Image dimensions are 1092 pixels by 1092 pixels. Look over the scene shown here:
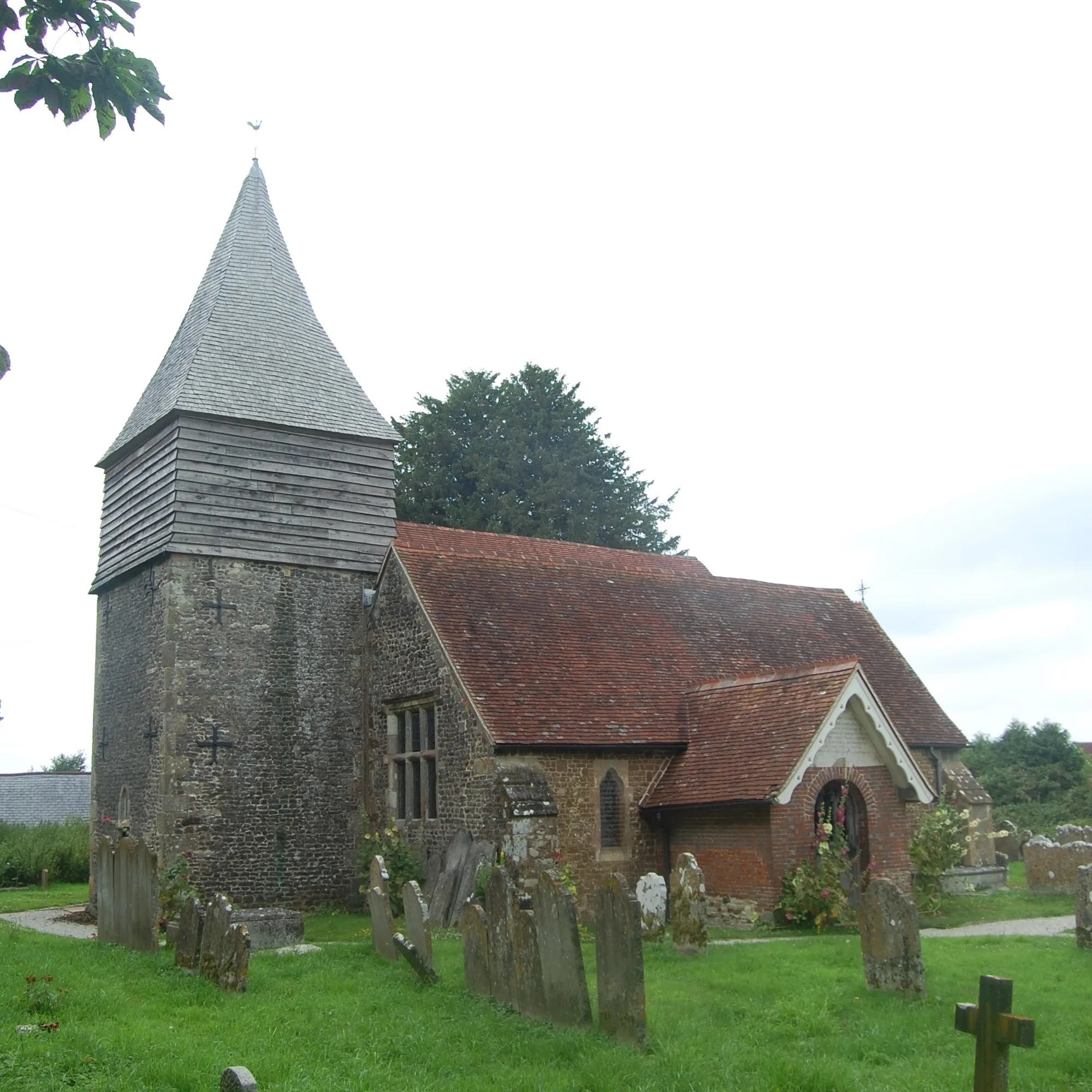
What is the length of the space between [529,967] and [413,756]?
10.5m

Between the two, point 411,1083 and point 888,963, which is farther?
point 888,963

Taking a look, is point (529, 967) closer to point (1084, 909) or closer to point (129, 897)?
point (1084, 909)

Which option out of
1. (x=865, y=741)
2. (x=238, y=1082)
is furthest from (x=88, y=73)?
(x=865, y=741)

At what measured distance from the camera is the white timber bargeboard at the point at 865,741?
17250mm

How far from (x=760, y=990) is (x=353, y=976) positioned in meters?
4.62

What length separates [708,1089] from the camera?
310 inches

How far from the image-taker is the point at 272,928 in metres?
15.8

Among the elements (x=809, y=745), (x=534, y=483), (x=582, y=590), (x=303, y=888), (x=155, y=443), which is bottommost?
(x=303, y=888)

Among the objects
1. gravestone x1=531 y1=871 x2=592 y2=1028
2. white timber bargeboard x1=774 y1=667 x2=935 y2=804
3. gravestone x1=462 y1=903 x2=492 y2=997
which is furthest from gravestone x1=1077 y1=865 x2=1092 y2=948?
gravestone x1=462 y1=903 x2=492 y2=997

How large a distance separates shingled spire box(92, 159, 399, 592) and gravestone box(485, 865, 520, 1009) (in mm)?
12168

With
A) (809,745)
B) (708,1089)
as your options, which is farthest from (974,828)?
(708,1089)

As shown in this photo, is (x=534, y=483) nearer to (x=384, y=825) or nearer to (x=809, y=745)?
(x=384, y=825)

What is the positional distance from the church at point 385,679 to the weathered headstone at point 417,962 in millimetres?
5023

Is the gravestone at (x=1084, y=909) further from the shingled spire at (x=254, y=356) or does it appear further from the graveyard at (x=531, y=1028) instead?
Answer: the shingled spire at (x=254, y=356)
